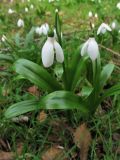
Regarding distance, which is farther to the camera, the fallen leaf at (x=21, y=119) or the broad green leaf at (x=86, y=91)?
the fallen leaf at (x=21, y=119)

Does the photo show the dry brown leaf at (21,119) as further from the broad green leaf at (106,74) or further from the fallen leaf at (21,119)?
the broad green leaf at (106,74)

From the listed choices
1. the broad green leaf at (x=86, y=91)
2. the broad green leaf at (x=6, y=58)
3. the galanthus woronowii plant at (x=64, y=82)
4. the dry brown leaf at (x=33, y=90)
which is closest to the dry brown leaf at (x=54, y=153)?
the galanthus woronowii plant at (x=64, y=82)

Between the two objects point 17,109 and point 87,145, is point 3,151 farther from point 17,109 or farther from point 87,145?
point 87,145

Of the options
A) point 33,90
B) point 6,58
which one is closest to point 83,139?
point 33,90

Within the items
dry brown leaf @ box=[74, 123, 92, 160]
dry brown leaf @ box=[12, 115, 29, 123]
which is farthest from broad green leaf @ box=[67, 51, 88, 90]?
dry brown leaf @ box=[12, 115, 29, 123]

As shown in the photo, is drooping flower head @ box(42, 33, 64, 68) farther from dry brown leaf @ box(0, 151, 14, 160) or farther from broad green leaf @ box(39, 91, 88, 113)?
dry brown leaf @ box(0, 151, 14, 160)

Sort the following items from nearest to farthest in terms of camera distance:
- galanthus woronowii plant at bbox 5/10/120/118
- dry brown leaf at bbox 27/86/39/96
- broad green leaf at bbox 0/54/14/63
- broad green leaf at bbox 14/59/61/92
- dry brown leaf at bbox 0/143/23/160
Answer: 1. galanthus woronowii plant at bbox 5/10/120/118
2. dry brown leaf at bbox 0/143/23/160
3. broad green leaf at bbox 14/59/61/92
4. dry brown leaf at bbox 27/86/39/96
5. broad green leaf at bbox 0/54/14/63
